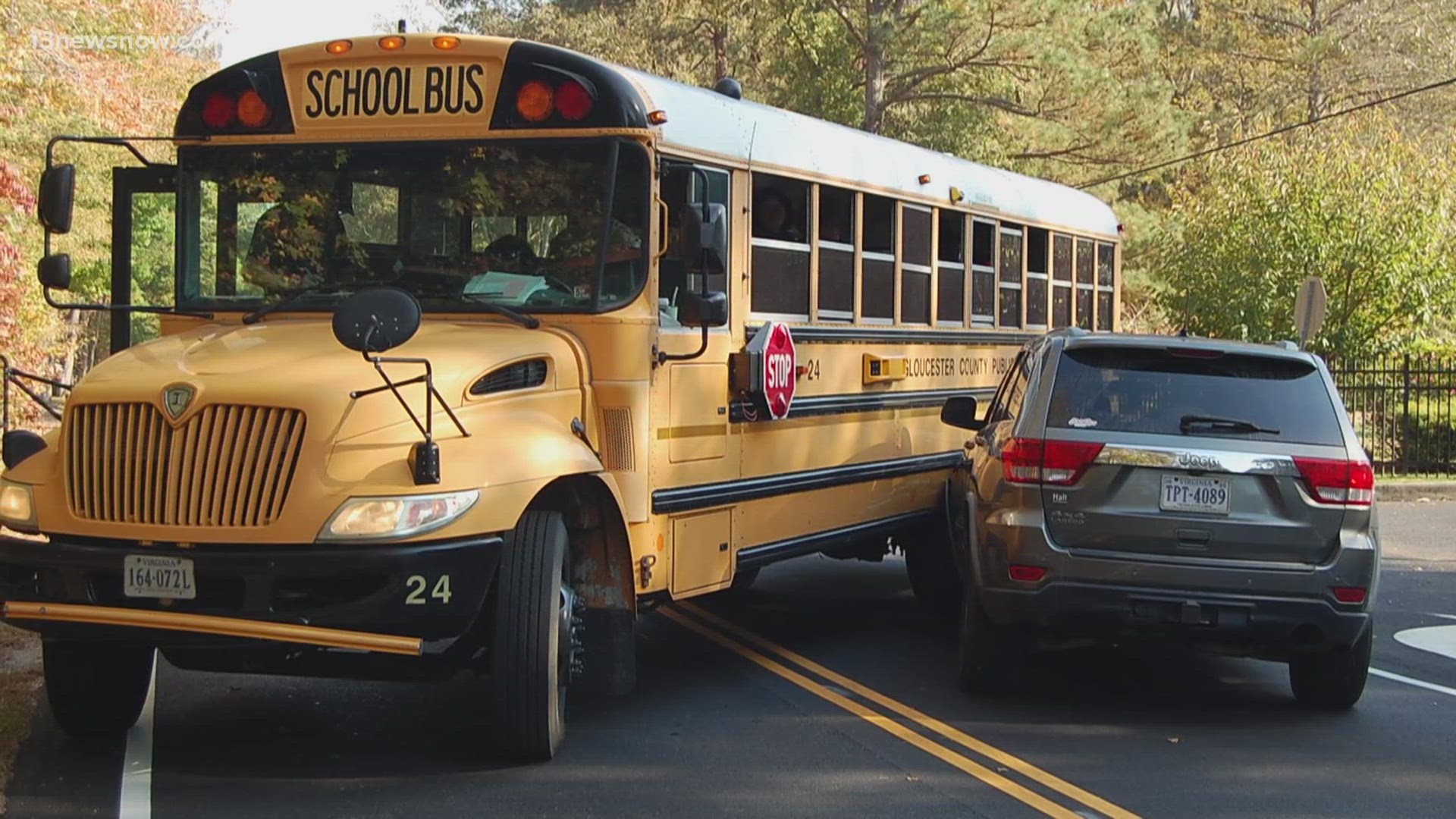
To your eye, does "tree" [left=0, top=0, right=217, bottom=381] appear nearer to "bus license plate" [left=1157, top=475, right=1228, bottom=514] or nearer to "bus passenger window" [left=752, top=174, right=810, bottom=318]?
"bus passenger window" [left=752, top=174, right=810, bottom=318]

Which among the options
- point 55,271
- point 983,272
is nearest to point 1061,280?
point 983,272

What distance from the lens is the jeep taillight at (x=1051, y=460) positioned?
7336 millimetres

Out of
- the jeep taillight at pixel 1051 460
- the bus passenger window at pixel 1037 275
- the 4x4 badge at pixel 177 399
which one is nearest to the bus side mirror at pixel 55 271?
the 4x4 badge at pixel 177 399

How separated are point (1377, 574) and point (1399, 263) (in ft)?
64.2

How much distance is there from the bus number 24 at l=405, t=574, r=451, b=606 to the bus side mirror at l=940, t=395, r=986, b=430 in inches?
159

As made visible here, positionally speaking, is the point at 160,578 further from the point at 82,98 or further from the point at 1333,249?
the point at 1333,249

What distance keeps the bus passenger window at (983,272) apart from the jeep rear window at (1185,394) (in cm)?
343

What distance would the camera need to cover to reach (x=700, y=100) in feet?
25.2

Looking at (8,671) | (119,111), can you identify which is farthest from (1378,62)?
(8,671)

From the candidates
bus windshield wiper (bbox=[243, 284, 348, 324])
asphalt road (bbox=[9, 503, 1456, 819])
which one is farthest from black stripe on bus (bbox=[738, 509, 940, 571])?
bus windshield wiper (bbox=[243, 284, 348, 324])

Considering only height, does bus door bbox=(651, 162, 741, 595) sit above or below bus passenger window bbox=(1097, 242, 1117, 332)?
below

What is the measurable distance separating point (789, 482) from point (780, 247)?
119 cm

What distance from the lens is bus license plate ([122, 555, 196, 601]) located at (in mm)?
5840

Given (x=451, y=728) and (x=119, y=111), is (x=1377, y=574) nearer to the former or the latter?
(x=451, y=728)
